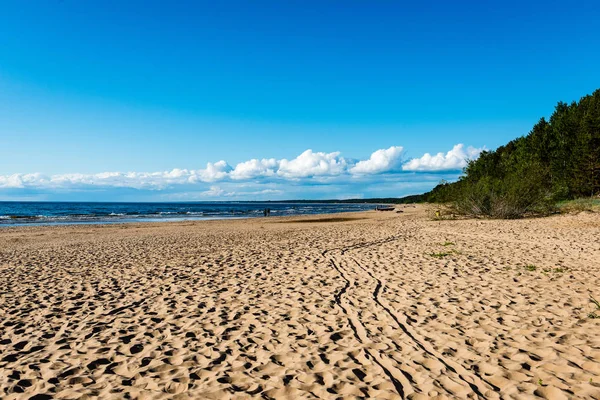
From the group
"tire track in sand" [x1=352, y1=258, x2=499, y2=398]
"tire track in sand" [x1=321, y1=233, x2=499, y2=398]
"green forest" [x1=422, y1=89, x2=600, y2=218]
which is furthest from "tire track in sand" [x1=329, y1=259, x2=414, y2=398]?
"green forest" [x1=422, y1=89, x2=600, y2=218]

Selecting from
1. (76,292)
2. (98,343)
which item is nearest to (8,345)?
(98,343)

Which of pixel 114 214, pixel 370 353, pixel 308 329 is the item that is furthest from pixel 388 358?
pixel 114 214

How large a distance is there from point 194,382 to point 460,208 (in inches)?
1217

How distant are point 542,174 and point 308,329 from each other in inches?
1216

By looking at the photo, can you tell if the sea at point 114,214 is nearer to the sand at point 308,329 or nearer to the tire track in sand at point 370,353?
the sand at point 308,329

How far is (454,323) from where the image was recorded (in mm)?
6648

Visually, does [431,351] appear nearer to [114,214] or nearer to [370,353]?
[370,353]

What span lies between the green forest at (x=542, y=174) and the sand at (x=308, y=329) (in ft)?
59.1

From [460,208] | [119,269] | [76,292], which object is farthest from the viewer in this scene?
[460,208]

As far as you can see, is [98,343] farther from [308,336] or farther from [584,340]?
[584,340]

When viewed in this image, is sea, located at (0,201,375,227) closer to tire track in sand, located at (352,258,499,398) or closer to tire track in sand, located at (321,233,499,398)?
tire track in sand, located at (321,233,499,398)

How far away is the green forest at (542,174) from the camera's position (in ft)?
96.9

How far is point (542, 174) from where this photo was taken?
30781 millimetres

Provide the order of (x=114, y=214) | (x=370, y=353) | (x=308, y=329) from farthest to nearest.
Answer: (x=114, y=214) → (x=308, y=329) → (x=370, y=353)
